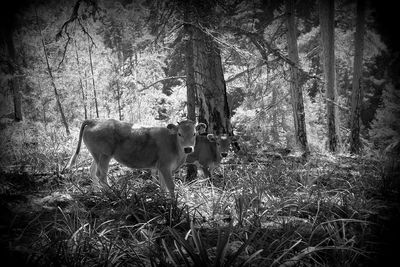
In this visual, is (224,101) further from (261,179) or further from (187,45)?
(261,179)

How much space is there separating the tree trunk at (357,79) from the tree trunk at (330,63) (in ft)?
6.71

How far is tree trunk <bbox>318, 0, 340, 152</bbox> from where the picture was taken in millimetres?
11891

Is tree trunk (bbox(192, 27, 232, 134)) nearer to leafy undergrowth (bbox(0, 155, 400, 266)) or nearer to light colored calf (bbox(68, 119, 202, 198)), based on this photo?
light colored calf (bbox(68, 119, 202, 198))

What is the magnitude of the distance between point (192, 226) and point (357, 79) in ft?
49.5

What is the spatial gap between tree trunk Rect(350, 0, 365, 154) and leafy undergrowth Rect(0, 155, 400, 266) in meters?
9.50

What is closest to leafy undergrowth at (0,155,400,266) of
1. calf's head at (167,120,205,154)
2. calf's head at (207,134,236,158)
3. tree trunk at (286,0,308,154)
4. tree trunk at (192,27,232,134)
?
calf's head at (167,120,205,154)

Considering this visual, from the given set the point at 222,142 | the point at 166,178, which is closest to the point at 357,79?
the point at 222,142

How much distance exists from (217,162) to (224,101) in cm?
181

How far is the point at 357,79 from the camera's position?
14.4 meters

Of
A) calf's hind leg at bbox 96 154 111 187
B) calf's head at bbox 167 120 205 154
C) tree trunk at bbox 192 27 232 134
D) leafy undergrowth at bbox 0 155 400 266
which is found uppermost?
tree trunk at bbox 192 27 232 134

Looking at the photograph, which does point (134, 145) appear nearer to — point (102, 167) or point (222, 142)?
point (102, 167)

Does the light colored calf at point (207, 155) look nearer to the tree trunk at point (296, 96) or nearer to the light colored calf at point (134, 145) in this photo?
the light colored calf at point (134, 145)

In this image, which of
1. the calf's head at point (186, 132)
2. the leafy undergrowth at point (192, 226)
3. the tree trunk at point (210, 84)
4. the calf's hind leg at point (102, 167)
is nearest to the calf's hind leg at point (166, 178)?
the leafy undergrowth at point (192, 226)

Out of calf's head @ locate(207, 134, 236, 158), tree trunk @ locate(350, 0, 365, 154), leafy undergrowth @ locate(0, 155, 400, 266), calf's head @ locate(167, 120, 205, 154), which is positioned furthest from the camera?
tree trunk @ locate(350, 0, 365, 154)
